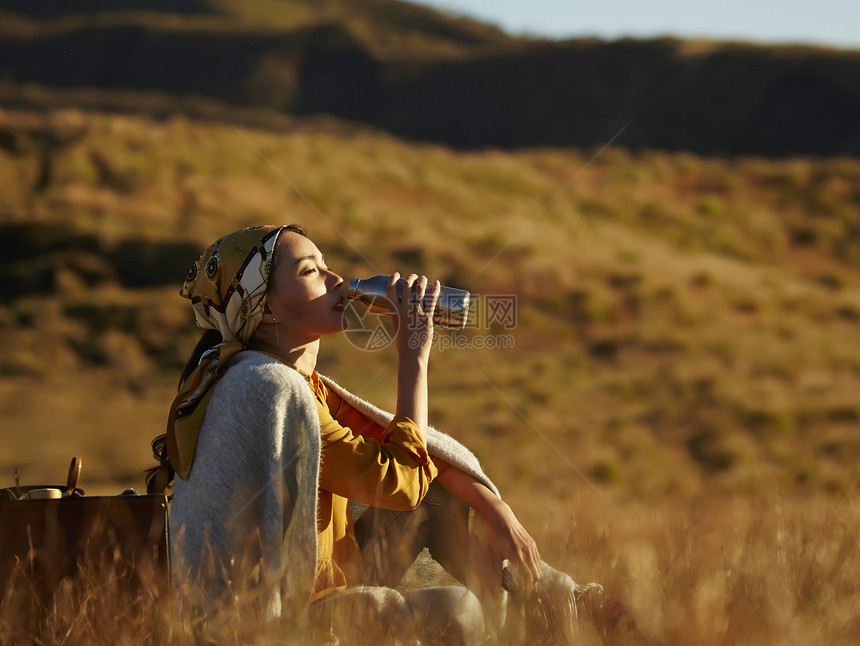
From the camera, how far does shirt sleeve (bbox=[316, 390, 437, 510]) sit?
8.61 ft

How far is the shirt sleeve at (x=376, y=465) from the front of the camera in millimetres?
2623

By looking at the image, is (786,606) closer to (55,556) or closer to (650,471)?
(55,556)

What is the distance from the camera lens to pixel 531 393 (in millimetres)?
14766

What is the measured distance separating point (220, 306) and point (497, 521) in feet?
3.64

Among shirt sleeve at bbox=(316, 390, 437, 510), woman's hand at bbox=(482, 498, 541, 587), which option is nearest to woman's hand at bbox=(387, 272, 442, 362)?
shirt sleeve at bbox=(316, 390, 437, 510)

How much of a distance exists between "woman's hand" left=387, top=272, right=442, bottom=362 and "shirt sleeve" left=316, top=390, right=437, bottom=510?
268 mm

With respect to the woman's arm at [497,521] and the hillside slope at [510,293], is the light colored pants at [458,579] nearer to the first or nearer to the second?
the woman's arm at [497,521]

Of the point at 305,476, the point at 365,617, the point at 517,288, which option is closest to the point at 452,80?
the point at 517,288

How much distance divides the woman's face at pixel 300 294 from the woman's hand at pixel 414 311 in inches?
7.1

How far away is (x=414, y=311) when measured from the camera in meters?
2.94

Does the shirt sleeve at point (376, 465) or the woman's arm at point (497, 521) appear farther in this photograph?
the woman's arm at point (497, 521)

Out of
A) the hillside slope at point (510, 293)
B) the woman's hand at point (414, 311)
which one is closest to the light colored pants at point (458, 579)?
the woman's hand at point (414, 311)
